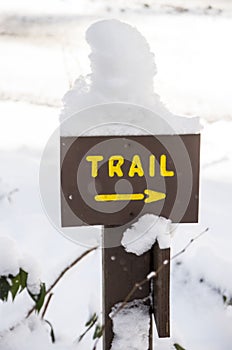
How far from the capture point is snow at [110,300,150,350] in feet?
3.82

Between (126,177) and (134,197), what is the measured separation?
0.04 meters

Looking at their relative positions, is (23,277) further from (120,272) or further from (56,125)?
(56,125)

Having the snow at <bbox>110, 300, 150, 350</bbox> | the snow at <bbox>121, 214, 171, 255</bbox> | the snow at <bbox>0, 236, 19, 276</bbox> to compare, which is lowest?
the snow at <bbox>110, 300, 150, 350</bbox>

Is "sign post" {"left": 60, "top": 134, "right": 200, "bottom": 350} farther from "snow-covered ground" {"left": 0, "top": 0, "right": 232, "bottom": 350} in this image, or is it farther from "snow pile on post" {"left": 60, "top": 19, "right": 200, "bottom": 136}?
"snow-covered ground" {"left": 0, "top": 0, "right": 232, "bottom": 350}

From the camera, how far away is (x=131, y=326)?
1175 millimetres

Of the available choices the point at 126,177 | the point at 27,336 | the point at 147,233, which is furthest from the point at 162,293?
the point at 27,336

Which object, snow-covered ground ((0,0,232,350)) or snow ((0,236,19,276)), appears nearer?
snow ((0,236,19,276))

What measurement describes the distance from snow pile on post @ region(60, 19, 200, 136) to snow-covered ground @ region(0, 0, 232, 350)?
608 millimetres

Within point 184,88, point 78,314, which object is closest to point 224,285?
point 78,314

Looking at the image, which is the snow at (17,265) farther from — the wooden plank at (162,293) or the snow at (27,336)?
the wooden plank at (162,293)

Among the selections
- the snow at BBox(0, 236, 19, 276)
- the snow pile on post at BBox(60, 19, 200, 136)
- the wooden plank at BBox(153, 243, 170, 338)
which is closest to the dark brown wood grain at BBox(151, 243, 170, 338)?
the wooden plank at BBox(153, 243, 170, 338)

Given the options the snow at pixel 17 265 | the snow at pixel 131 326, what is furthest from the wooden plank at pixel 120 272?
the snow at pixel 17 265

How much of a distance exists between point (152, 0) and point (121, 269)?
2.83m

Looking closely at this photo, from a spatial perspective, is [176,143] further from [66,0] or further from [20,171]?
[66,0]
